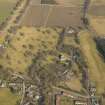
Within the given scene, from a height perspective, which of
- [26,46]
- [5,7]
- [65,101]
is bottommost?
[65,101]

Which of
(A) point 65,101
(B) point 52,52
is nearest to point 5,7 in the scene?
(B) point 52,52

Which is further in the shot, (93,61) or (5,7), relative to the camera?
(5,7)

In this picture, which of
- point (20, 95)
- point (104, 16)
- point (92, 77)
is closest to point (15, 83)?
point (20, 95)

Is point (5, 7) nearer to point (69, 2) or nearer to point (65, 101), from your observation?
point (69, 2)

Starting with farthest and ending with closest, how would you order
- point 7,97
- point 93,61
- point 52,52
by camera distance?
point 52,52
point 93,61
point 7,97

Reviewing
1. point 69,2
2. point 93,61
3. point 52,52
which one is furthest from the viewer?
point 69,2

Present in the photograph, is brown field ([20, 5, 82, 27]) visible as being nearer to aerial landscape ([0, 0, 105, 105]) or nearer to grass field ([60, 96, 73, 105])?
aerial landscape ([0, 0, 105, 105])

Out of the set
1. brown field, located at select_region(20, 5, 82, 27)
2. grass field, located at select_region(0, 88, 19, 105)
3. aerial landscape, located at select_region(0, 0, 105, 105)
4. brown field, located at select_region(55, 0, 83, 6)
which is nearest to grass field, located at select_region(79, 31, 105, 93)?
aerial landscape, located at select_region(0, 0, 105, 105)
